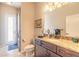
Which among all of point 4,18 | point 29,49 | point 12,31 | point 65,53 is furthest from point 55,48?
point 4,18

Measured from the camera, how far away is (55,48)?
244 centimetres

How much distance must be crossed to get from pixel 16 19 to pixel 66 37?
1.12m

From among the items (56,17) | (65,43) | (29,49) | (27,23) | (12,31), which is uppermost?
(56,17)

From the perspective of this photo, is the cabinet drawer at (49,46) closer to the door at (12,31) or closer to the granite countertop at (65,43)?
the granite countertop at (65,43)

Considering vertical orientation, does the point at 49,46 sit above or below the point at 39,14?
below

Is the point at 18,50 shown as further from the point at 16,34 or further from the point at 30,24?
the point at 30,24

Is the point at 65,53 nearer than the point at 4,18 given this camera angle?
Yes

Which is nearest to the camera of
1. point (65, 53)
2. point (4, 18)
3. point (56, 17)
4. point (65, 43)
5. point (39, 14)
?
point (65, 53)

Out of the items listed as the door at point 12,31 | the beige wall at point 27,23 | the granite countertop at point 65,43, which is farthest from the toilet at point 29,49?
the granite countertop at point 65,43

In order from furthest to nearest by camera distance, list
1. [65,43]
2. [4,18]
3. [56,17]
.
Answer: [56,17] → [4,18] → [65,43]

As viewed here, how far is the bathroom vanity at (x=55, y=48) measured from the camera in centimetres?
202

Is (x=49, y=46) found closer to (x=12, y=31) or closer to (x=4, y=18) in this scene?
(x=12, y=31)

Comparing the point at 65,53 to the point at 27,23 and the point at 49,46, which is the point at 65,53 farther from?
the point at 27,23

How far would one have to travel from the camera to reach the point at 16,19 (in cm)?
252
